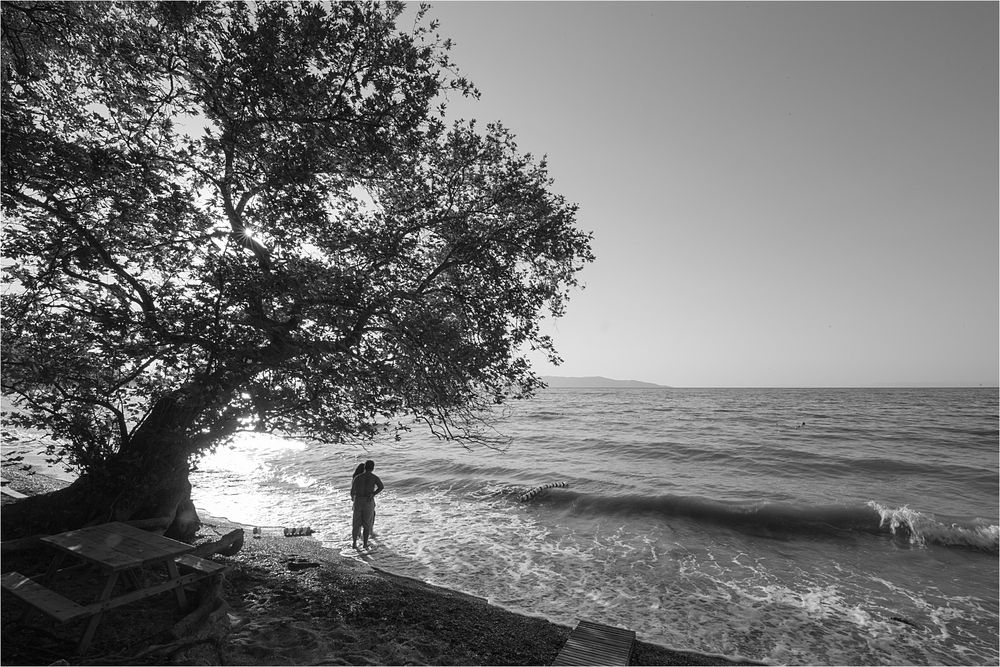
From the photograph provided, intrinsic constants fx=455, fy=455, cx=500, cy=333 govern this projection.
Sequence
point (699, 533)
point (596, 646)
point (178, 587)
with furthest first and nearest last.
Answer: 1. point (699, 533)
2. point (596, 646)
3. point (178, 587)

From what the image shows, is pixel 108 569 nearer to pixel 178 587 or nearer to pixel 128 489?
pixel 178 587

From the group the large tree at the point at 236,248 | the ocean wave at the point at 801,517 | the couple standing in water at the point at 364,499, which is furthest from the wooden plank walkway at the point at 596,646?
the ocean wave at the point at 801,517

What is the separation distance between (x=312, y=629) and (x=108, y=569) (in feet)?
9.50

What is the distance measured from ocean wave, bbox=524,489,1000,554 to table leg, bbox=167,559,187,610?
13.6m

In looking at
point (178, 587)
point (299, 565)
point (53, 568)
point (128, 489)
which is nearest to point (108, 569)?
point (178, 587)

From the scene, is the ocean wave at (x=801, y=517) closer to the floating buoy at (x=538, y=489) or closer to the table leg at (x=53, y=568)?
the floating buoy at (x=538, y=489)

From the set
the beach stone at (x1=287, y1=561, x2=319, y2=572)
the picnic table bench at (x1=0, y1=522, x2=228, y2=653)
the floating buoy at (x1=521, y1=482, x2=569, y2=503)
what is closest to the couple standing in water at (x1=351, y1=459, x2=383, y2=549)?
the beach stone at (x1=287, y1=561, x2=319, y2=572)

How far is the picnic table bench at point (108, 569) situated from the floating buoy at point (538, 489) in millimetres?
13658

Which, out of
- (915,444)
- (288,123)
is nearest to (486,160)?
(288,123)

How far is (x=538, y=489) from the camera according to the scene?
20.3 metres

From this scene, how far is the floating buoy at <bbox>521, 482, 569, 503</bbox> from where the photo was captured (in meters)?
19.3

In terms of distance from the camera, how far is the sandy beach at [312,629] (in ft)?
19.0

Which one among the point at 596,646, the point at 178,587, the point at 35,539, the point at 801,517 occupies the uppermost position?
the point at 35,539

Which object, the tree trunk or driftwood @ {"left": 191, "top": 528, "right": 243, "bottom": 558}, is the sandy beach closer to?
driftwood @ {"left": 191, "top": 528, "right": 243, "bottom": 558}
